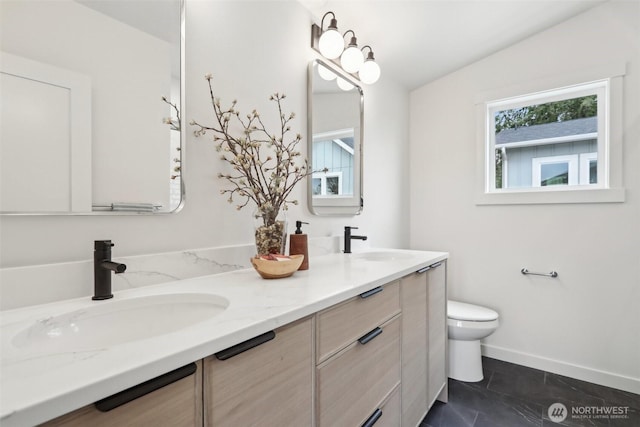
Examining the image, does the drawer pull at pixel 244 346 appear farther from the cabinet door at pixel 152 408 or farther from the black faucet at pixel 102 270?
the black faucet at pixel 102 270

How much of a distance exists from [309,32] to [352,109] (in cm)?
56

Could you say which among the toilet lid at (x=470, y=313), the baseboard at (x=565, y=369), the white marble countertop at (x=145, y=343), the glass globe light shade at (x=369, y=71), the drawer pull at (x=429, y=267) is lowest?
the baseboard at (x=565, y=369)

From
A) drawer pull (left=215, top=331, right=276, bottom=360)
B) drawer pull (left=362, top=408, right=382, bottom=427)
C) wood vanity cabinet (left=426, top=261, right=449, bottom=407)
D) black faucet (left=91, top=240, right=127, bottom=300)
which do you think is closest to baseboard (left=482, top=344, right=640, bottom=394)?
wood vanity cabinet (left=426, top=261, right=449, bottom=407)

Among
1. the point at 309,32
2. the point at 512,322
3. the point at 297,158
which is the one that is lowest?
the point at 512,322

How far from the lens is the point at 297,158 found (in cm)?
171

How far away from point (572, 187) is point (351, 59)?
1.83 meters

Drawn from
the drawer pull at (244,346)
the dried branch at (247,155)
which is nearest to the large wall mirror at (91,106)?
the dried branch at (247,155)

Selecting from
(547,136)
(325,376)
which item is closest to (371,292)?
(325,376)

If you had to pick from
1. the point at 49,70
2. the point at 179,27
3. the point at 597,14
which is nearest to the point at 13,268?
the point at 49,70

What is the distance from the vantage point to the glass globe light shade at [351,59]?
1.89 meters

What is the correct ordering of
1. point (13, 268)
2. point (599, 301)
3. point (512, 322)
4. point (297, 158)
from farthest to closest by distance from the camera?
point (512, 322) → point (599, 301) → point (297, 158) → point (13, 268)

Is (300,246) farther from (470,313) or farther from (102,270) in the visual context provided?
(470,313)

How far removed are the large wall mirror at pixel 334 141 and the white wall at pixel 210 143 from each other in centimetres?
6

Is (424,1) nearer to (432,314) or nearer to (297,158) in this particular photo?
(297,158)
